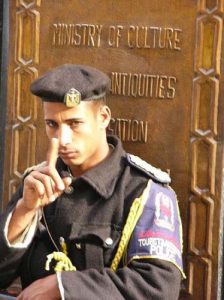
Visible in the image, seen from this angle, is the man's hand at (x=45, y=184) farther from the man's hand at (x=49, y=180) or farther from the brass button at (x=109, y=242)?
the brass button at (x=109, y=242)

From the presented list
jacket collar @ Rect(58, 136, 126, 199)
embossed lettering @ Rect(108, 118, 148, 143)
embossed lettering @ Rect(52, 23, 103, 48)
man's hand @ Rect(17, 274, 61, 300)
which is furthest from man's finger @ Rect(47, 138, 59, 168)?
embossed lettering @ Rect(52, 23, 103, 48)

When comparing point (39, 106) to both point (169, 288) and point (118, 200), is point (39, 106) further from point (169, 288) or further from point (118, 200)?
point (169, 288)

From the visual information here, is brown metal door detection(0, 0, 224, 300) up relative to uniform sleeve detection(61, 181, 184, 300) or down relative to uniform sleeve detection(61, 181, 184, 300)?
up

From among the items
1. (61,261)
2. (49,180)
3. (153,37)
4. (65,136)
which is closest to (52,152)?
(49,180)

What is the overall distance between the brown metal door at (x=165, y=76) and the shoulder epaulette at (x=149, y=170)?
0.25 meters

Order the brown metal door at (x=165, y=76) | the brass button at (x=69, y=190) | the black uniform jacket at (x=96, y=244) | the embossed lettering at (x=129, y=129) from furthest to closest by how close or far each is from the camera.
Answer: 1. the embossed lettering at (x=129, y=129)
2. the brown metal door at (x=165, y=76)
3. the brass button at (x=69, y=190)
4. the black uniform jacket at (x=96, y=244)

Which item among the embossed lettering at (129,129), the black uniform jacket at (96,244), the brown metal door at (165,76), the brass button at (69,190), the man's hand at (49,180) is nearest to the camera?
the man's hand at (49,180)

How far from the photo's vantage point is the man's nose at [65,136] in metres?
3.15

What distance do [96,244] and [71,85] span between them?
62 cm

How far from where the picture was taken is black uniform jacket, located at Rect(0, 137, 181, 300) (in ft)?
9.95

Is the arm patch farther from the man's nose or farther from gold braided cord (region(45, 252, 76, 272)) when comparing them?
the man's nose

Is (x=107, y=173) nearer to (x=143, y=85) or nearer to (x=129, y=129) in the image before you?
(x=129, y=129)

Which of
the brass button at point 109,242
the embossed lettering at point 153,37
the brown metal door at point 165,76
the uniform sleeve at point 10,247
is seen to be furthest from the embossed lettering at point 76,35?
the brass button at point 109,242

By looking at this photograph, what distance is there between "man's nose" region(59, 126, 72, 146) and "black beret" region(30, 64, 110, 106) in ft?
0.31
